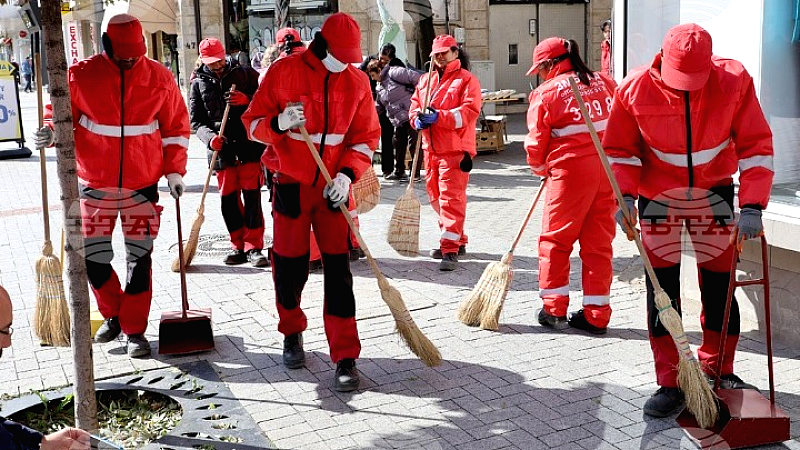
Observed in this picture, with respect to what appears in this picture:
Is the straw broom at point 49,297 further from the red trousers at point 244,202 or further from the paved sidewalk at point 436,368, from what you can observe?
the red trousers at point 244,202

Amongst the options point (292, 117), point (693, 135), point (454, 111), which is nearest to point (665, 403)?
point (693, 135)

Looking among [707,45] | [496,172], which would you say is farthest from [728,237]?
[496,172]

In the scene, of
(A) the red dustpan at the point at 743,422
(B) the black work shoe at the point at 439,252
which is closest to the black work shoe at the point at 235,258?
(B) the black work shoe at the point at 439,252

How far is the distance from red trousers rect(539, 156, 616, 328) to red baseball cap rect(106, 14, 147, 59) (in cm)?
271

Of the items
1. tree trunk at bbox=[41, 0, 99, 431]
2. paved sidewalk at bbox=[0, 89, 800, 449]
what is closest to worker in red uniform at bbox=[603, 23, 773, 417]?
paved sidewalk at bbox=[0, 89, 800, 449]

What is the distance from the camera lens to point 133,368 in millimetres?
5555

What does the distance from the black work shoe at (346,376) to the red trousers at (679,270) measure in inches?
64.6

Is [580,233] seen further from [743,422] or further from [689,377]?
[743,422]

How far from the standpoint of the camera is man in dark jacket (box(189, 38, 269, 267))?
806cm

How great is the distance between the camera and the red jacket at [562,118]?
5719mm

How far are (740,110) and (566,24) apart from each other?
58.2ft

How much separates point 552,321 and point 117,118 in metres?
3.08

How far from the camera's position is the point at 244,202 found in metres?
8.42

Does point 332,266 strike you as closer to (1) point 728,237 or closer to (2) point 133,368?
(2) point 133,368
